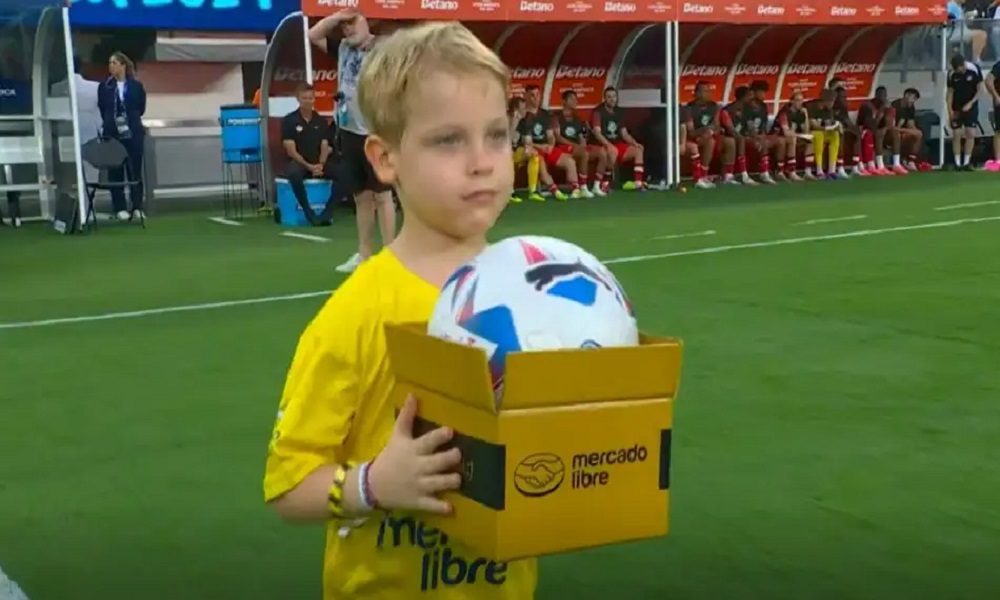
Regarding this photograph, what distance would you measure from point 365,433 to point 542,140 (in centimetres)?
1452

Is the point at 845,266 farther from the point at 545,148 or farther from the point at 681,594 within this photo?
the point at 545,148

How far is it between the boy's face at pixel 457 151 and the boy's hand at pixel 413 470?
1.04 ft

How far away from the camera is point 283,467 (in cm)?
176

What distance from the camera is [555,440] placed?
1.48 m

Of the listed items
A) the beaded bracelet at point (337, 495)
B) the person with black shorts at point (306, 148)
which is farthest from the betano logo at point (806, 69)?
the beaded bracelet at point (337, 495)

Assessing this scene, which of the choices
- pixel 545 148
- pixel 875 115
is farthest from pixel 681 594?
pixel 875 115

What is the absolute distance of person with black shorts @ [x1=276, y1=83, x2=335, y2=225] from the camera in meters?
13.1

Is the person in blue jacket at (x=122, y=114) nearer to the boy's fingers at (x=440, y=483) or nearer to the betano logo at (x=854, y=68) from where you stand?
the betano logo at (x=854, y=68)

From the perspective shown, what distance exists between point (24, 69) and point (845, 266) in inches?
373

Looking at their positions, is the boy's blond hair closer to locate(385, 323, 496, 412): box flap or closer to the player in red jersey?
locate(385, 323, 496, 412): box flap

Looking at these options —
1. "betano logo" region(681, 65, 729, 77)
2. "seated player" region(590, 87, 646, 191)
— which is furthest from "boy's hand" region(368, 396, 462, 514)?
"betano logo" region(681, 65, 729, 77)

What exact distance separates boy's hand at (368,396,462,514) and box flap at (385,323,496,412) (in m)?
0.05

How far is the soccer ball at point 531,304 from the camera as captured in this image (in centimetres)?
158

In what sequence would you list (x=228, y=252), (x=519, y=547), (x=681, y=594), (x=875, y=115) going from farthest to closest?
(x=875, y=115) → (x=228, y=252) → (x=681, y=594) → (x=519, y=547)
